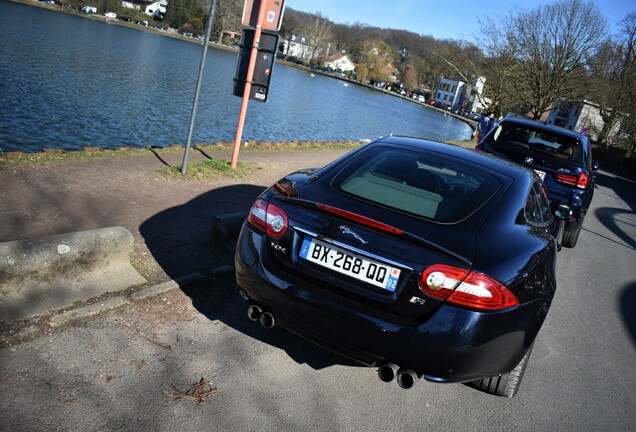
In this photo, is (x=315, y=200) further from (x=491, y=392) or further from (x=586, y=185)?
(x=586, y=185)

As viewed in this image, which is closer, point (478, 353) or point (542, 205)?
point (478, 353)

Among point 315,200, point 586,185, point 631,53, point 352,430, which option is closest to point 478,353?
point 352,430

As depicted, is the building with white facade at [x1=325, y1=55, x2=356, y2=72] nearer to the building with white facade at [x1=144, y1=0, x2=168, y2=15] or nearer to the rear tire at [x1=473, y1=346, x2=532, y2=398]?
the building with white facade at [x1=144, y1=0, x2=168, y2=15]

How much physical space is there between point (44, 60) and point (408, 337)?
93.8 ft

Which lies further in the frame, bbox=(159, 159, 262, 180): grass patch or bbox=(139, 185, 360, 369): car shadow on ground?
bbox=(159, 159, 262, 180): grass patch

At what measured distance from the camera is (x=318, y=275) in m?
2.90

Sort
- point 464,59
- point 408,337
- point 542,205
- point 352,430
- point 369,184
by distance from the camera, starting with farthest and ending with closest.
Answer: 1. point 464,59
2. point 542,205
3. point 369,184
4. point 352,430
5. point 408,337

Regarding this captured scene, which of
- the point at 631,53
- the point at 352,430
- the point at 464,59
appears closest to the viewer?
the point at 352,430

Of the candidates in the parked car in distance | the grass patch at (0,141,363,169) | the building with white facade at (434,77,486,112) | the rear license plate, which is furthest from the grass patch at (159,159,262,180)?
the building with white facade at (434,77,486,112)

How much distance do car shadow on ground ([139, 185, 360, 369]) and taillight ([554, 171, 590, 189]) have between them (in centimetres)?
496

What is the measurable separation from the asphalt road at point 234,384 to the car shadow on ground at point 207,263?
0.06ft

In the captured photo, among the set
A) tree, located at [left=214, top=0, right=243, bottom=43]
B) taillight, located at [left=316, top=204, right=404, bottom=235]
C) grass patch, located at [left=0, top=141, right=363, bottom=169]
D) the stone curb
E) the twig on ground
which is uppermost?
tree, located at [left=214, top=0, right=243, bottom=43]

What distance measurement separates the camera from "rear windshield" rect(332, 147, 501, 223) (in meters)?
3.15

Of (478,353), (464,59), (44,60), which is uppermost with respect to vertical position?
(464,59)
